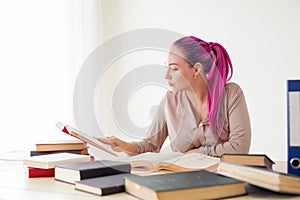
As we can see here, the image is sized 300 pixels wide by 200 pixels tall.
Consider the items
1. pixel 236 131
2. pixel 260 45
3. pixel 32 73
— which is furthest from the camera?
pixel 260 45

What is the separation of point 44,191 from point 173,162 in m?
0.44

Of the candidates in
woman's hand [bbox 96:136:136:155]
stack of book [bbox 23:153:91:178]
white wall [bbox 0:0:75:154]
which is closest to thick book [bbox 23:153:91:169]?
stack of book [bbox 23:153:91:178]

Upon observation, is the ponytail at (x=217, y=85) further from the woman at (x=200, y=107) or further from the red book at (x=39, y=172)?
the red book at (x=39, y=172)

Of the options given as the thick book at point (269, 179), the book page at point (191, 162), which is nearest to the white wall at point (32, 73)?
the book page at point (191, 162)

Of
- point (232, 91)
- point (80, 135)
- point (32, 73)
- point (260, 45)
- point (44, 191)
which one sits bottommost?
point (44, 191)

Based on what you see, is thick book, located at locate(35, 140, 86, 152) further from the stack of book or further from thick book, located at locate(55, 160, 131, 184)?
thick book, located at locate(55, 160, 131, 184)

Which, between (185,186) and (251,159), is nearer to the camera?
(185,186)

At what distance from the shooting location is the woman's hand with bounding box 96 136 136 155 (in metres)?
1.56

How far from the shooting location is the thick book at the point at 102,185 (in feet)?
3.14

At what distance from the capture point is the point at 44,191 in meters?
1.04

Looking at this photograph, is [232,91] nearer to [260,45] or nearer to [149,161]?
[149,161]

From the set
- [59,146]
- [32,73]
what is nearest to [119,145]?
[59,146]

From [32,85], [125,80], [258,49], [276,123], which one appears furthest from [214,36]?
[125,80]

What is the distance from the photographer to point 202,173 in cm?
99
